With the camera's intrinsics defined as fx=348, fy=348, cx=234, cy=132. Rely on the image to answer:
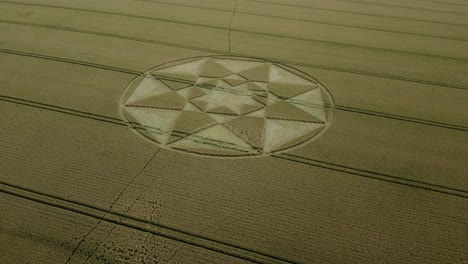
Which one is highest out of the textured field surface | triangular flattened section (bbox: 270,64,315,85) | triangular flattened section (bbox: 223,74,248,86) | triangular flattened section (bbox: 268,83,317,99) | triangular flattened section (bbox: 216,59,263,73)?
triangular flattened section (bbox: 216,59,263,73)

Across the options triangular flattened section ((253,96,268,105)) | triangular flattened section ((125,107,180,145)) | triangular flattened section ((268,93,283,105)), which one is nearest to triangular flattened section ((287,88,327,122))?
triangular flattened section ((268,93,283,105))

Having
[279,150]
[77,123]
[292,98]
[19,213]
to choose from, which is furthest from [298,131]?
[19,213]

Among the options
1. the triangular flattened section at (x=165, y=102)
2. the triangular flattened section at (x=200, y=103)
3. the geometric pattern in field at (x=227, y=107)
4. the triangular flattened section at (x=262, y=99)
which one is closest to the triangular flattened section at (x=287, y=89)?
the geometric pattern in field at (x=227, y=107)

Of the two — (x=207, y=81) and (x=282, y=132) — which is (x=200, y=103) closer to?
(x=207, y=81)

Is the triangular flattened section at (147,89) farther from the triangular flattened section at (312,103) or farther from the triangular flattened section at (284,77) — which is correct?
the triangular flattened section at (312,103)

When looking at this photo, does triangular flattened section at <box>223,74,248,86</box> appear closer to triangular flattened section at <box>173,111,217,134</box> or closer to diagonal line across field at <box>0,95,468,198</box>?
triangular flattened section at <box>173,111,217,134</box>

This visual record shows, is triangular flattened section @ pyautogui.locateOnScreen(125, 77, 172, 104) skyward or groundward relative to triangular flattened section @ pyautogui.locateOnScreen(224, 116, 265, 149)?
skyward

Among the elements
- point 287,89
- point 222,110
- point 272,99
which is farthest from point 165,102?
point 287,89
